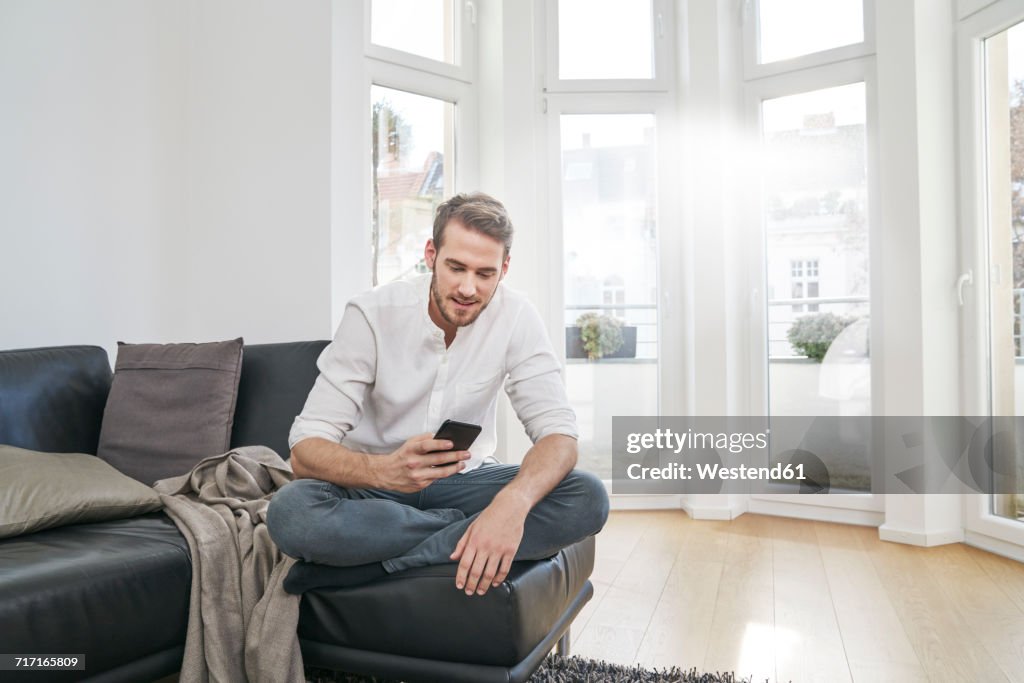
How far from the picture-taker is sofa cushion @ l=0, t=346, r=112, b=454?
2102 mm

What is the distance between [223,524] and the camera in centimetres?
179

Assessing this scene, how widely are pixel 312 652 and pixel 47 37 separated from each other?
2419 millimetres

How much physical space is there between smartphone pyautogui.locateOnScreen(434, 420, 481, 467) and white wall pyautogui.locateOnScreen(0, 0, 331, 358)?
1682 mm

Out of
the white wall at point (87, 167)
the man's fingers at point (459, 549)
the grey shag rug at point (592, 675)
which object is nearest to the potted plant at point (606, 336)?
the white wall at point (87, 167)

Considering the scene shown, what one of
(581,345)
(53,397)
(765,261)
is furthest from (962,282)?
(53,397)

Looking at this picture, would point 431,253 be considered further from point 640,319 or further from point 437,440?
point 640,319

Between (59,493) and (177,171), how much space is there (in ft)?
6.22

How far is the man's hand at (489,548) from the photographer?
1.47 m

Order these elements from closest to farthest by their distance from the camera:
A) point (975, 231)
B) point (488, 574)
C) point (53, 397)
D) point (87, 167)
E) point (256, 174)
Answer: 1. point (488, 574)
2. point (53, 397)
3. point (87, 167)
4. point (975, 231)
5. point (256, 174)

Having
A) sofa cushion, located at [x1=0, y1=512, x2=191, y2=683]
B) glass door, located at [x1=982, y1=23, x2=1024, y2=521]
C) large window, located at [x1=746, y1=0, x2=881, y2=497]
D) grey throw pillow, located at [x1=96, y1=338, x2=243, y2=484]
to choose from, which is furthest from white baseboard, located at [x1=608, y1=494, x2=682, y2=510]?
sofa cushion, located at [x1=0, y1=512, x2=191, y2=683]

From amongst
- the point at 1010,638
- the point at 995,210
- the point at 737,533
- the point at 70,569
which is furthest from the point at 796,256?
the point at 70,569

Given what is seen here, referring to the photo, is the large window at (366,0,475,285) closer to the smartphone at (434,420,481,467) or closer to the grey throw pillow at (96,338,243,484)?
the grey throw pillow at (96,338,243,484)

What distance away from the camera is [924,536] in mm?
3133

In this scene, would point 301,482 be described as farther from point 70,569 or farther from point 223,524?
point 70,569
